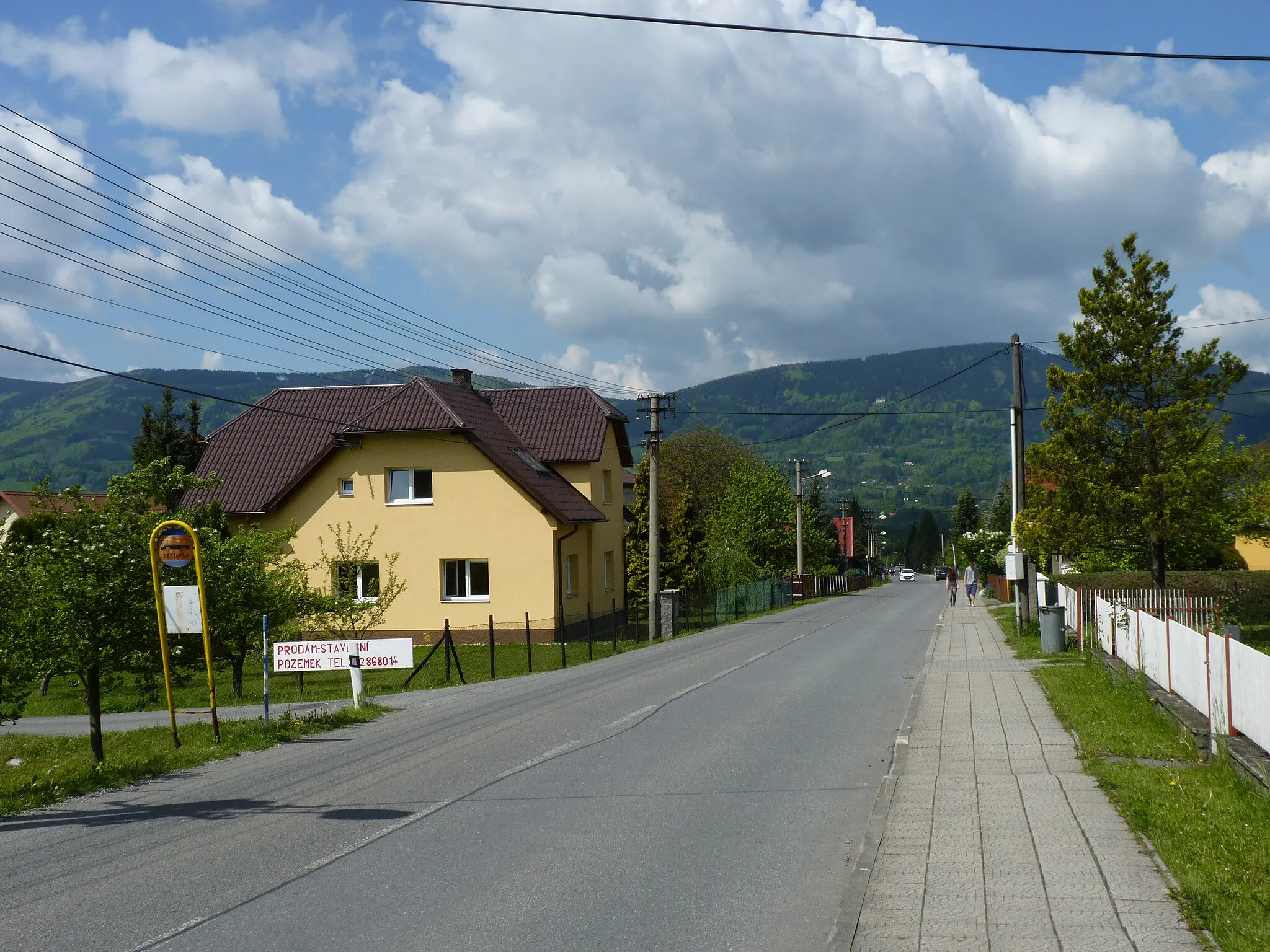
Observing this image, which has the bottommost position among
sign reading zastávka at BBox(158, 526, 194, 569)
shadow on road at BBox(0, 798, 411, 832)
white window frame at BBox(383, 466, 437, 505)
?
shadow on road at BBox(0, 798, 411, 832)

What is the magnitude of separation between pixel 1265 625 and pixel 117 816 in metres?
29.2

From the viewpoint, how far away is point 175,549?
13.4 metres

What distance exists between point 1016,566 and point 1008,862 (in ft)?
76.8

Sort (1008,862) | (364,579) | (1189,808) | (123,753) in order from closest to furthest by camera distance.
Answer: (1008,862) → (1189,808) → (123,753) → (364,579)

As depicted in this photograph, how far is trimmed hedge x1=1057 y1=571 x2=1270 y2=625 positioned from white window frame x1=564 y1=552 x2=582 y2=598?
14.9 metres

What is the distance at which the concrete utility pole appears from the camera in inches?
1127

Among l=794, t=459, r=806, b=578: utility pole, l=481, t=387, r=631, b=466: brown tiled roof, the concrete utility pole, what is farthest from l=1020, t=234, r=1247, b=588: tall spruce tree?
l=794, t=459, r=806, b=578: utility pole

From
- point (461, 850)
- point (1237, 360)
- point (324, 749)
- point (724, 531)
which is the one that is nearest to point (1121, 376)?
point (1237, 360)

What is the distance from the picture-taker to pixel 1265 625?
99.1ft

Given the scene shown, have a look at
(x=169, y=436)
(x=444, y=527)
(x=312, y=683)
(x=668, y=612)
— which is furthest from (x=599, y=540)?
(x=169, y=436)

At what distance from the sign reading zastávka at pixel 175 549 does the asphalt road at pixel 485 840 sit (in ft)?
7.85

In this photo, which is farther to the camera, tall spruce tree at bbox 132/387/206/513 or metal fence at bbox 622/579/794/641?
tall spruce tree at bbox 132/387/206/513

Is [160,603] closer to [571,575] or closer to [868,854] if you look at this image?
[868,854]

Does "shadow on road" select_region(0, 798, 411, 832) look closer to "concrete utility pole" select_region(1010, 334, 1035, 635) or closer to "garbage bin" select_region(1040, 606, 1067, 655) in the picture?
"garbage bin" select_region(1040, 606, 1067, 655)
